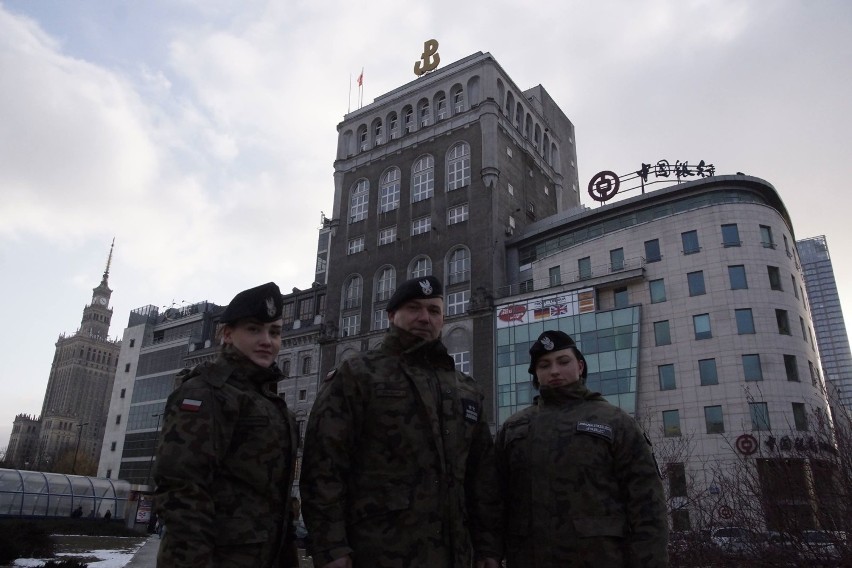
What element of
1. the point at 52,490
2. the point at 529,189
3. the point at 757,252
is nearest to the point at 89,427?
the point at 52,490

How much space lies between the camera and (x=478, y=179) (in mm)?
50906

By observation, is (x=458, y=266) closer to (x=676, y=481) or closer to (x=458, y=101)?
(x=458, y=101)

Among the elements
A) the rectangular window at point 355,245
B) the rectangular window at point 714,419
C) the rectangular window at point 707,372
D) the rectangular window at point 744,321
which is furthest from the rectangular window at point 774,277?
the rectangular window at point 355,245

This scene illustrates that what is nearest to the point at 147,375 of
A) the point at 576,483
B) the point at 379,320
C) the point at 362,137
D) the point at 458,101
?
the point at 379,320

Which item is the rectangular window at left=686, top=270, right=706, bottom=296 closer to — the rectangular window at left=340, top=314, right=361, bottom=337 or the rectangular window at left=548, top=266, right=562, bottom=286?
the rectangular window at left=548, top=266, right=562, bottom=286

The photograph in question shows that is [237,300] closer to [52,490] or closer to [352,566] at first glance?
[352,566]

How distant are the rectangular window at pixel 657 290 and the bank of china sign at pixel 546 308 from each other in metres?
4.00

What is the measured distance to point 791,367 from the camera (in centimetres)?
3834

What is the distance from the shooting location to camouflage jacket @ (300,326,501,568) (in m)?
4.16

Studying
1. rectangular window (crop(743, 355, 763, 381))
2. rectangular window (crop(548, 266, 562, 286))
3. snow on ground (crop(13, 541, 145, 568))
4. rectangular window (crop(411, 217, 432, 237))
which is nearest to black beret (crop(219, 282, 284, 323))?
snow on ground (crop(13, 541, 145, 568))

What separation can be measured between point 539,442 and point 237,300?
2.91 meters

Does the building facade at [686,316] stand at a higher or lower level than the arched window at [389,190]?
lower

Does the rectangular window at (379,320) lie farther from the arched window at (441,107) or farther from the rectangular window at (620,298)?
the rectangular window at (620,298)

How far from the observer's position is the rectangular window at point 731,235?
135 ft
